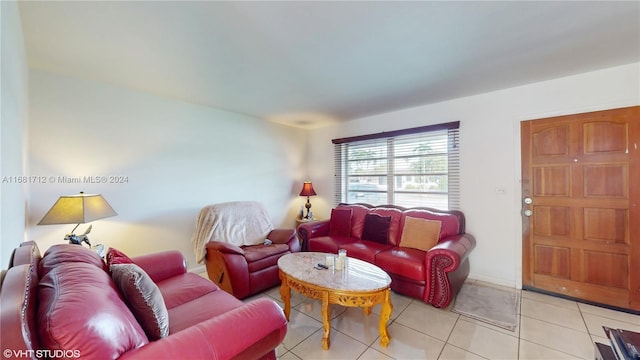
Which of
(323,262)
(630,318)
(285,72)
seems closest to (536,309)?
(630,318)

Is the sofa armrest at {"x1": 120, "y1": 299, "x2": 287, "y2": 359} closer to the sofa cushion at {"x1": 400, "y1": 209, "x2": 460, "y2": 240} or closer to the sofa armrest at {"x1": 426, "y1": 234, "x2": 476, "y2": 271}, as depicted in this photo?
the sofa armrest at {"x1": 426, "y1": 234, "x2": 476, "y2": 271}

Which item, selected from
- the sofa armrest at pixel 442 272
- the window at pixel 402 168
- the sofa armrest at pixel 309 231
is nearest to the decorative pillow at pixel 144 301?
the sofa armrest at pixel 442 272

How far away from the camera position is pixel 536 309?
2412 millimetres

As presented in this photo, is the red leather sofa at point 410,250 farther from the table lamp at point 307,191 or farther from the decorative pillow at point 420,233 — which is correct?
the table lamp at point 307,191

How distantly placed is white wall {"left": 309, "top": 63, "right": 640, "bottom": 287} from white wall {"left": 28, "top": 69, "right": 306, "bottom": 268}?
2946 millimetres

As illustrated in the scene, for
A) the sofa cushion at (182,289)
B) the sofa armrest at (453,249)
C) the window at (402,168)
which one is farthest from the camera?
the window at (402,168)

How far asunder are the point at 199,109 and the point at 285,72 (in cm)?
167

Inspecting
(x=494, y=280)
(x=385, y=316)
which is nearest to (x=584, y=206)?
(x=494, y=280)

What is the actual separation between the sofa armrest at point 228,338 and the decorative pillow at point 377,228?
2.17 meters

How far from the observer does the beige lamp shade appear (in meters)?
2.08

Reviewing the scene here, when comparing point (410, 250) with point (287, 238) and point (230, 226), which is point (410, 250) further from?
point (230, 226)

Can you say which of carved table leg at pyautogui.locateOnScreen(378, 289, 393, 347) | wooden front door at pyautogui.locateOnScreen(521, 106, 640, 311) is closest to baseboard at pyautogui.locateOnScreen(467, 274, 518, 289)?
wooden front door at pyautogui.locateOnScreen(521, 106, 640, 311)

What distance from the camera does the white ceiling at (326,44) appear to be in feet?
5.18

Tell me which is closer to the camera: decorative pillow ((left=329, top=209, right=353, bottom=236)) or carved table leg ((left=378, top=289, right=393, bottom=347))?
carved table leg ((left=378, top=289, right=393, bottom=347))
